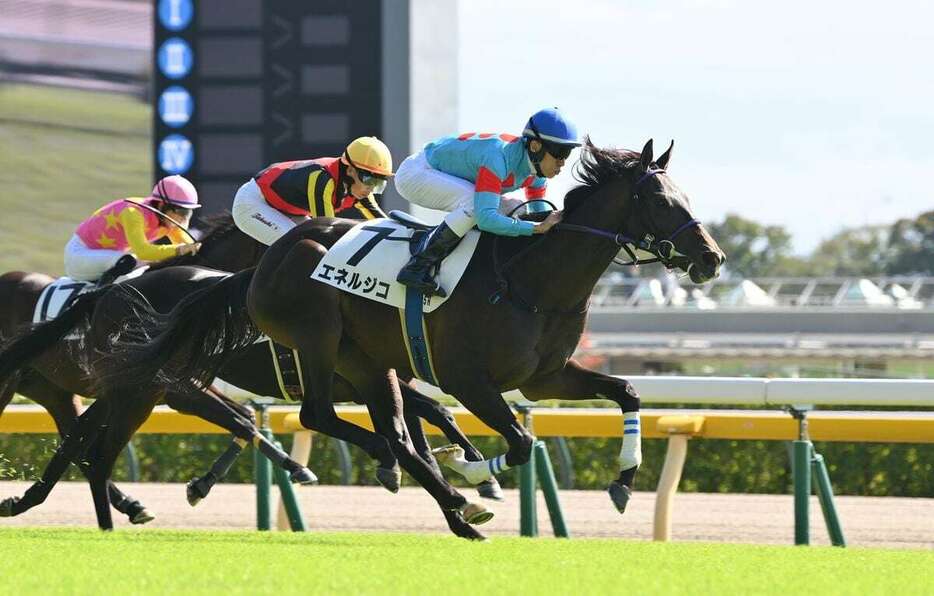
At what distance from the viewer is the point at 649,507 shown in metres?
8.09

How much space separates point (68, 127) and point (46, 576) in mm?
11018

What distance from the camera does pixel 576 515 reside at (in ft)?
25.5

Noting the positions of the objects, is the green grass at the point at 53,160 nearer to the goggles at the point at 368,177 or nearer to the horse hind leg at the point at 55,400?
the horse hind leg at the point at 55,400

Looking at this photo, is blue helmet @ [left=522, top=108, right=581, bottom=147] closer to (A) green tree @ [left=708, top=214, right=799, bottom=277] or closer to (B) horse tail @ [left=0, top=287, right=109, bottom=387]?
(B) horse tail @ [left=0, top=287, right=109, bottom=387]

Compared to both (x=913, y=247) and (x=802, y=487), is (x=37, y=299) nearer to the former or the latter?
(x=802, y=487)

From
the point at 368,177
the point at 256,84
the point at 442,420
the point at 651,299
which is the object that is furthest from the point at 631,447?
the point at 651,299

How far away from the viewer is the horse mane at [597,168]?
5.71 meters

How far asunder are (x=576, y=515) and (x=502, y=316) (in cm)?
242

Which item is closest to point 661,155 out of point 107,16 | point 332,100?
point 332,100

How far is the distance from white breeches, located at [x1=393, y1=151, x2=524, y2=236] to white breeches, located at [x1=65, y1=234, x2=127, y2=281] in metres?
1.72

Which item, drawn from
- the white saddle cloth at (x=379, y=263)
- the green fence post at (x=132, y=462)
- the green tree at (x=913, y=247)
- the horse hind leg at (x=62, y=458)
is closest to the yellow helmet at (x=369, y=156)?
the white saddle cloth at (x=379, y=263)

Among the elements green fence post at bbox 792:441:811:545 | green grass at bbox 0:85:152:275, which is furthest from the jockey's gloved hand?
green grass at bbox 0:85:152:275

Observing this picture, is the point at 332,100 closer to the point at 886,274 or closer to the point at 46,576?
the point at 46,576

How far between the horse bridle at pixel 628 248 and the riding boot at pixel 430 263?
17cm
